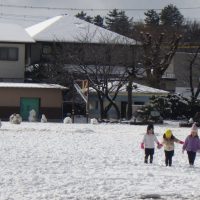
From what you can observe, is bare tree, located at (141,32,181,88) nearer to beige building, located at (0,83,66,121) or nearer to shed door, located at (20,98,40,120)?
beige building, located at (0,83,66,121)

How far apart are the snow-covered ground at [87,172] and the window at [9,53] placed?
30118 millimetres

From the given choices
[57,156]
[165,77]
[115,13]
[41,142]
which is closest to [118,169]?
[57,156]

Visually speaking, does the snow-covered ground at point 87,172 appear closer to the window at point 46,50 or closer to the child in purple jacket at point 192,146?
the child in purple jacket at point 192,146

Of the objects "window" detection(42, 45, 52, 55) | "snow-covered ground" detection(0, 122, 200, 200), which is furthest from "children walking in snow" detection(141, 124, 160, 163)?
"window" detection(42, 45, 52, 55)

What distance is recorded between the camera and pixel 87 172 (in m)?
15.5

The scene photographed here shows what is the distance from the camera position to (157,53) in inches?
2184

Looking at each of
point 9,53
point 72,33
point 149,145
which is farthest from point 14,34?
point 149,145

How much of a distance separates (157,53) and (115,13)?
68199 mm

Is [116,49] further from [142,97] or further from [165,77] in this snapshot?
[165,77]

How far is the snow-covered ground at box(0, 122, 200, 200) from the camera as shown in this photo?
1216 cm

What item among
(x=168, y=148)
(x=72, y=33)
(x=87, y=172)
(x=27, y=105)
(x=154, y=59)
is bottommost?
(x=87, y=172)

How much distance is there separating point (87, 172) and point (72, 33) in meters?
50.6

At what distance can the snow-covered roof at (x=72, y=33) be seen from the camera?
6074 centimetres

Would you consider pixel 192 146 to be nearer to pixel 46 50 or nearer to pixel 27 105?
pixel 27 105
